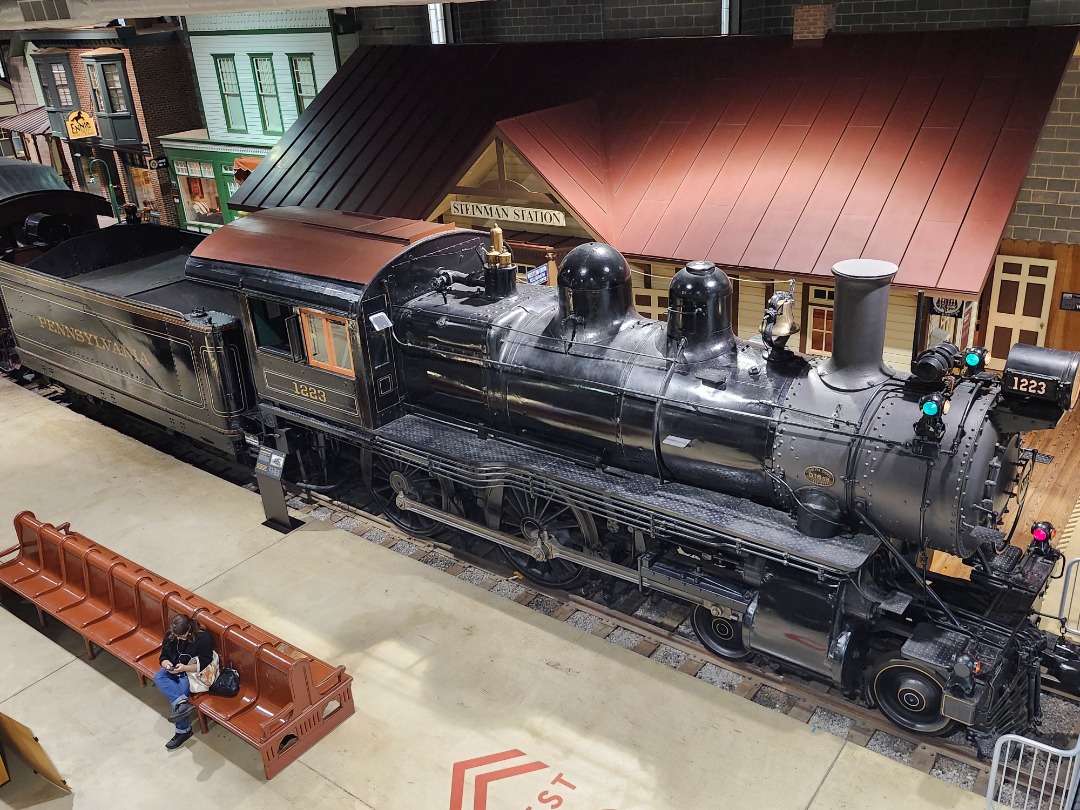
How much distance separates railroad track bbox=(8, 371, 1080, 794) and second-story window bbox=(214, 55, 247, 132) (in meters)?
11.1

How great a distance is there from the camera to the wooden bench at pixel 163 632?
22.9 ft

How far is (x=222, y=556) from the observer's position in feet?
32.4

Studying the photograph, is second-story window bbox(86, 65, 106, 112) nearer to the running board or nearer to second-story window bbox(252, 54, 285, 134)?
second-story window bbox(252, 54, 285, 134)

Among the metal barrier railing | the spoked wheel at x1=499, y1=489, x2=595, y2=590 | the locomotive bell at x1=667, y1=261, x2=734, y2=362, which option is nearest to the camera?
the metal barrier railing

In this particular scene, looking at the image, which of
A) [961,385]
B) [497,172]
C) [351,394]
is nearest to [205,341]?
[351,394]

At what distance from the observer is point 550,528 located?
8.62m

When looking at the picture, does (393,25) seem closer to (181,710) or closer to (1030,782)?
(181,710)

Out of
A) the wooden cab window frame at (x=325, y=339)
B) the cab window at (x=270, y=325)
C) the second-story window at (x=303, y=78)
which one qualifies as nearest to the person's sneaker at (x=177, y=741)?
the wooden cab window frame at (x=325, y=339)

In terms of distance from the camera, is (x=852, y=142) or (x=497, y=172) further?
(x=497, y=172)

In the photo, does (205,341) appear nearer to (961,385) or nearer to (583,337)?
(583,337)

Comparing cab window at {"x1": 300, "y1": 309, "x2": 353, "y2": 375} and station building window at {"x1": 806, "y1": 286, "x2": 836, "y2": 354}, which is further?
station building window at {"x1": 806, "y1": 286, "x2": 836, "y2": 354}

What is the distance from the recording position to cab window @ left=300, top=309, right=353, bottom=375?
9.23 meters

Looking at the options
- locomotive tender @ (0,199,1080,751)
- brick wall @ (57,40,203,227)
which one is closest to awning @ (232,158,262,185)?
brick wall @ (57,40,203,227)

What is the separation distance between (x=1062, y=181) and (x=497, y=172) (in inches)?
291
